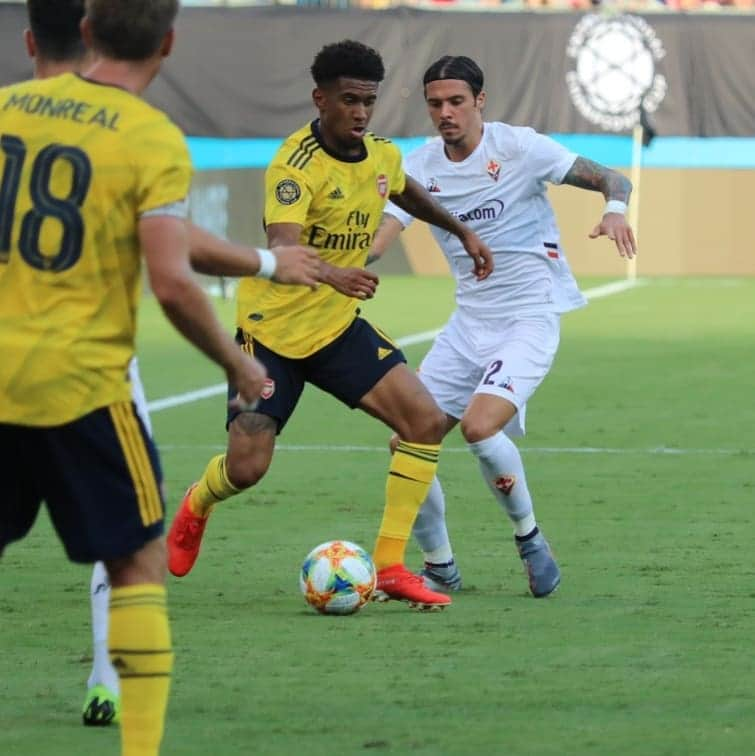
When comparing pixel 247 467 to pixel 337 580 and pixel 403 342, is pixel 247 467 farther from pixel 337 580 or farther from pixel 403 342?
pixel 403 342

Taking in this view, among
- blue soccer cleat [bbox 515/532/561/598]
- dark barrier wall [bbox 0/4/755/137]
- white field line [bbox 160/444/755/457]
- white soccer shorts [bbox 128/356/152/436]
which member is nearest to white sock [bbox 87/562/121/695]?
white soccer shorts [bbox 128/356/152/436]

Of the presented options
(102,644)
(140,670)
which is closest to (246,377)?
(140,670)

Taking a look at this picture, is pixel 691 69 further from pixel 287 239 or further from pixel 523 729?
pixel 523 729

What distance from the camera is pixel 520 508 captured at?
26.3 feet

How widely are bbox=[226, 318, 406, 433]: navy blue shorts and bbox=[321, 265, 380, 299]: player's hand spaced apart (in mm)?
1081

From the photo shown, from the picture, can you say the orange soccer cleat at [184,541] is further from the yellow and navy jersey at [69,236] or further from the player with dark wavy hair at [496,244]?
the yellow and navy jersey at [69,236]

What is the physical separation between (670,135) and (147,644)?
23.6 m

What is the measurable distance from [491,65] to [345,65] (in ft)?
64.2

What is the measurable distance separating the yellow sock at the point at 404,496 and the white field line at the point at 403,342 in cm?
633

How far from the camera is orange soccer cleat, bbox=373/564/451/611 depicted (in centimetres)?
750

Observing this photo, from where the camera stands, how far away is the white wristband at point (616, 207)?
313 inches

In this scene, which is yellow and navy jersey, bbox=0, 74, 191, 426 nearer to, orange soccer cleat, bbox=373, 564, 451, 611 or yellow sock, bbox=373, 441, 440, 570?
orange soccer cleat, bbox=373, 564, 451, 611

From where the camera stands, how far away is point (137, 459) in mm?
4750

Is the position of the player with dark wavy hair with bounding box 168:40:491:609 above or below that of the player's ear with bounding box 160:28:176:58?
below
